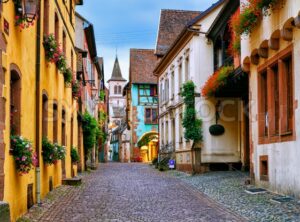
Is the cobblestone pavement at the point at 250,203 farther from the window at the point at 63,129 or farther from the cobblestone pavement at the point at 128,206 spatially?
the window at the point at 63,129

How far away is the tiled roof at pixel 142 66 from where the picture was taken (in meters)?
53.7

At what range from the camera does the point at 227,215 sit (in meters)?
10.7

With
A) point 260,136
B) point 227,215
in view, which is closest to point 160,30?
point 260,136

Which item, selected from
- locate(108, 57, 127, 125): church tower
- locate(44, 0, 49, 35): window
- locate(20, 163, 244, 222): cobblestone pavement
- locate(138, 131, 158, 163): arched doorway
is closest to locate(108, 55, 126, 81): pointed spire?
locate(108, 57, 127, 125): church tower

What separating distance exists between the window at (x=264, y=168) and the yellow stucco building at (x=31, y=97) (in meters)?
5.92

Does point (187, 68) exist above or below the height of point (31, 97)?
above

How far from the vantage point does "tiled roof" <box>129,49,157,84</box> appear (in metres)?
53.7

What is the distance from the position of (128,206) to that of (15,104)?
3.83 meters

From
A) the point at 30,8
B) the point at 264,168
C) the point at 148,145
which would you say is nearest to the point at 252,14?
the point at 264,168

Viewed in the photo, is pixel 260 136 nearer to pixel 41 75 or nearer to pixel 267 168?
pixel 267 168

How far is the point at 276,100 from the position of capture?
14172mm

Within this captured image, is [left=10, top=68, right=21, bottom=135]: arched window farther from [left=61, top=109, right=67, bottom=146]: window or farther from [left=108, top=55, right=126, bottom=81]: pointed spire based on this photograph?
[left=108, top=55, right=126, bottom=81]: pointed spire

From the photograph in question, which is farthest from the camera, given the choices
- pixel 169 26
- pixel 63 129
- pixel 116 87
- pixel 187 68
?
pixel 116 87

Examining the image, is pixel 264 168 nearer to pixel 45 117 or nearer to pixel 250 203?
pixel 250 203
